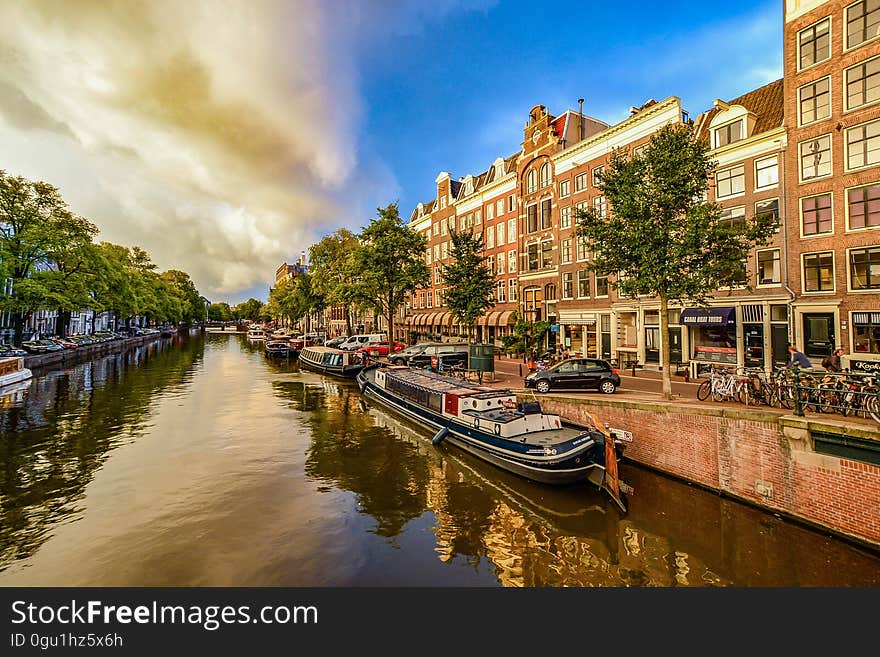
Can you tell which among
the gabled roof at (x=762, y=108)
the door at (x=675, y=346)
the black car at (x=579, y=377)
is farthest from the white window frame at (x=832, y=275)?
the black car at (x=579, y=377)

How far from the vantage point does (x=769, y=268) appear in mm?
24812

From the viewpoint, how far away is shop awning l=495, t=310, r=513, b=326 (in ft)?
144

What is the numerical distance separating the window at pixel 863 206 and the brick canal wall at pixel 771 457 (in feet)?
56.2

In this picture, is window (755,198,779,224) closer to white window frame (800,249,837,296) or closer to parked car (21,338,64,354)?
white window frame (800,249,837,296)

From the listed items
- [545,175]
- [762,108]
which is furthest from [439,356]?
[762,108]

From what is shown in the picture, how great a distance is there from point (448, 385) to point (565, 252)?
73.1 ft

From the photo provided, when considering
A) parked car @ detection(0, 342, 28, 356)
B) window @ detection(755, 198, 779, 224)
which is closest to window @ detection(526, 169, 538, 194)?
window @ detection(755, 198, 779, 224)

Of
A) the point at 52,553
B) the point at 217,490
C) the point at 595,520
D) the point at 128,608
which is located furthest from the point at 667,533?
the point at 52,553

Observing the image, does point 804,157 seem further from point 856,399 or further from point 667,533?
point 667,533

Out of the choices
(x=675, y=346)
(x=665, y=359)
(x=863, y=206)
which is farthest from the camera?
(x=675, y=346)

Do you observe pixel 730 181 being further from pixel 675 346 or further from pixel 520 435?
pixel 520 435

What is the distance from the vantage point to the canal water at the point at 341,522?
948cm

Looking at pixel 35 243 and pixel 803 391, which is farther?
pixel 35 243

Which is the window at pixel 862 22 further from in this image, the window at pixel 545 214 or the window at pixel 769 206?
the window at pixel 545 214
